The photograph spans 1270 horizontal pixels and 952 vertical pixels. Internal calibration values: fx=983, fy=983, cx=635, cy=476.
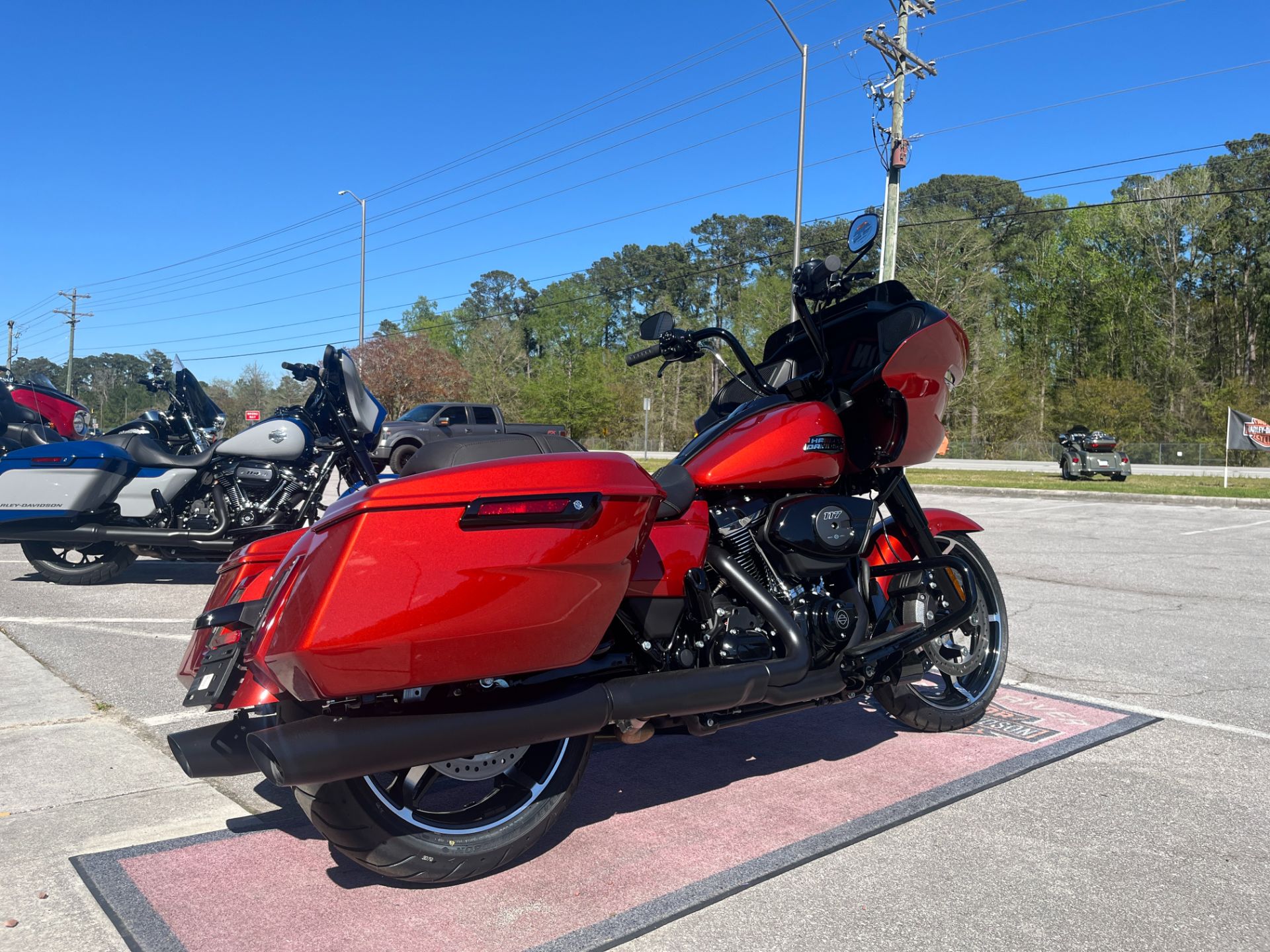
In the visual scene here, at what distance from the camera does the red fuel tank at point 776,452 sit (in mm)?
3227

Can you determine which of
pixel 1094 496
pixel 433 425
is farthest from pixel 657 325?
pixel 1094 496

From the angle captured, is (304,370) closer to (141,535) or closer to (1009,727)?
(141,535)

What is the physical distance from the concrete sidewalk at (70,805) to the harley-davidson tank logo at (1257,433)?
22866 millimetres

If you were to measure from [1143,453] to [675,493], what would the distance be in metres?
47.3

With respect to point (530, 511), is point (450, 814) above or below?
below

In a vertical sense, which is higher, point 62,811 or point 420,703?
point 420,703

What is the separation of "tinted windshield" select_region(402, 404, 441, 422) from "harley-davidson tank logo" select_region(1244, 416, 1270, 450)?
60.7 ft

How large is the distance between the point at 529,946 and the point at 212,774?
36.9 inches

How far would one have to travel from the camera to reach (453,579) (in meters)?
2.30

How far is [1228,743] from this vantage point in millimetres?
4020

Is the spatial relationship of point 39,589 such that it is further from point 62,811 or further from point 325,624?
point 325,624

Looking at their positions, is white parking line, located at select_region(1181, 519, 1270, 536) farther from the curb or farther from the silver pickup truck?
the silver pickup truck

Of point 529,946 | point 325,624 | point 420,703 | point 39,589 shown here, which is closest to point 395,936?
point 529,946

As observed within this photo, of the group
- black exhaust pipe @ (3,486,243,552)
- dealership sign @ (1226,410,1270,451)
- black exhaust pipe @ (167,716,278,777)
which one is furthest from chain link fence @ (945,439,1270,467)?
black exhaust pipe @ (167,716,278,777)
